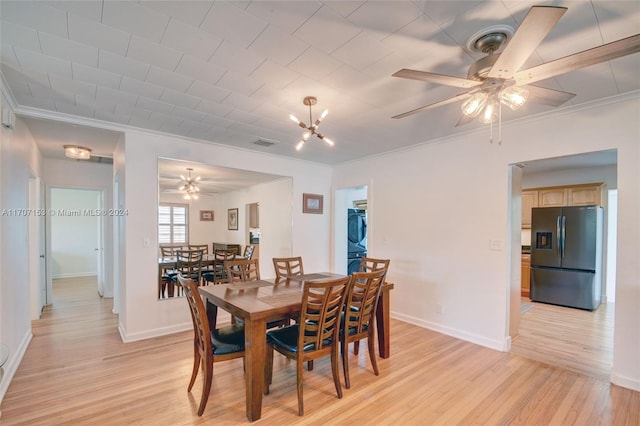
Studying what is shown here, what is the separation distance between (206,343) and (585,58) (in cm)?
280

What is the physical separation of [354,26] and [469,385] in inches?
115

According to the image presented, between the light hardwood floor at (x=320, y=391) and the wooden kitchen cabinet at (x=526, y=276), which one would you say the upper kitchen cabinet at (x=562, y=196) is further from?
the light hardwood floor at (x=320, y=391)

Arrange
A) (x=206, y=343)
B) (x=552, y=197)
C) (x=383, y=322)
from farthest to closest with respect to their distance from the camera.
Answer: (x=552, y=197) < (x=383, y=322) < (x=206, y=343)

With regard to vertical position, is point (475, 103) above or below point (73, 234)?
above

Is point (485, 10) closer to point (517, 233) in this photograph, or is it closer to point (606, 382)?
point (517, 233)

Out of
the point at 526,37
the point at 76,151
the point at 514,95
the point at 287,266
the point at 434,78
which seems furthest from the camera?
the point at 76,151

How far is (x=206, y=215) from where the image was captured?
4.76m

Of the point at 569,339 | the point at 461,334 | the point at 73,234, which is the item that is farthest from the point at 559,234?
the point at 73,234

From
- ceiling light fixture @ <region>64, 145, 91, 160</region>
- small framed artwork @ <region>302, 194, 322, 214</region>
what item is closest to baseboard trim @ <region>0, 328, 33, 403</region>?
ceiling light fixture @ <region>64, 145, 91, 160</region>

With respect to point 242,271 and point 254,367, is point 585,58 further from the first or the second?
point 242,271

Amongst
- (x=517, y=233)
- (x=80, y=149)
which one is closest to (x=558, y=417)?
(x=517, y=233)

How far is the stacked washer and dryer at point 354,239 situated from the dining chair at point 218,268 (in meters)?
2.27

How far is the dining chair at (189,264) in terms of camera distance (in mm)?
4020

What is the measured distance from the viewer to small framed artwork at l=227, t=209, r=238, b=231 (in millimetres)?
4977
